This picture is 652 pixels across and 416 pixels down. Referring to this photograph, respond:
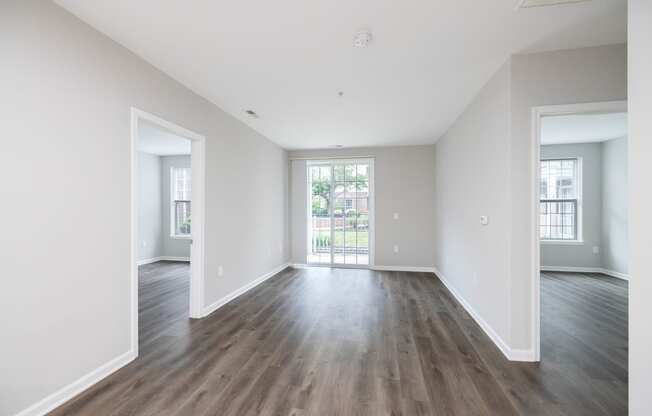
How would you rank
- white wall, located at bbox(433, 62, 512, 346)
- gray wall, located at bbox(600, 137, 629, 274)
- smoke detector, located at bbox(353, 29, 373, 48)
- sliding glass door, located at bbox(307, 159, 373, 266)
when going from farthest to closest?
sliding glass door, located at bbox(307, 159, 373, 266) → gray wall, located at bbox(600, 137, 629, 274) → white wall, located at bbox(433, 62, 512, 346) → smoke detector, located at bbox(353, 29, 373, 48)

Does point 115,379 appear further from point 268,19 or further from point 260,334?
point 268,19

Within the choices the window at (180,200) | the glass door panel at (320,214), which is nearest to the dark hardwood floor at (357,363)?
the glass door panel at (320,214)

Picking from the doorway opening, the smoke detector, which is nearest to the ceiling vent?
the smoke detector

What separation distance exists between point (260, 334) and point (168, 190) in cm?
545

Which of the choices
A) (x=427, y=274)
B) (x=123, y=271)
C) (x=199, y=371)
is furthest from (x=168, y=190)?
(x=427, y=274)

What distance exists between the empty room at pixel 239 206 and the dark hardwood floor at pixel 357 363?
2cm

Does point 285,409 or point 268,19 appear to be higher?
point 268,19

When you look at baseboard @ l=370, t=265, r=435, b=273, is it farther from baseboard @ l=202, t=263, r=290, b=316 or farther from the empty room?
baseboard @ l=202, t=263, r=290, b=316

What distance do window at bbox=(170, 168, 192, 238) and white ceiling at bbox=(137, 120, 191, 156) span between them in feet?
1.85

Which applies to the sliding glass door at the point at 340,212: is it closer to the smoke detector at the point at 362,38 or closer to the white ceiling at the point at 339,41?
the white ceiling at the point at 339,41

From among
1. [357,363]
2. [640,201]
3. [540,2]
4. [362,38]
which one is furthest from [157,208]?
[640,201]

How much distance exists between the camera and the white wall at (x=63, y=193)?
5.06 feet

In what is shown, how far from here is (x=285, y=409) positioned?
1.75m

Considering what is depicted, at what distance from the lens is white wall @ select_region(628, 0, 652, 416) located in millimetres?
1212
